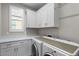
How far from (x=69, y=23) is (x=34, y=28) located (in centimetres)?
62

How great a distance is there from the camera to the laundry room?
1.41 m

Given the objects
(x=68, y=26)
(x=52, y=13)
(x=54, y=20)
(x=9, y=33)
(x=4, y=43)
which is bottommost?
(x=4, y=43)

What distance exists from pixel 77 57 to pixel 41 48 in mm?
518

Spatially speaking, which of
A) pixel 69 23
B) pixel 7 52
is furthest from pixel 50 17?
pixel 7 52

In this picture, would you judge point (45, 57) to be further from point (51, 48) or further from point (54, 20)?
point (54, 20)

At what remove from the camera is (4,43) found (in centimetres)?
171

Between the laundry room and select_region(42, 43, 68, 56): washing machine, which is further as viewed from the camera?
the laundry room

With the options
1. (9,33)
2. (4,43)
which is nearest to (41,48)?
(9,33)

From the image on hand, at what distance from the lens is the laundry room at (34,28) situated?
55.3 inches

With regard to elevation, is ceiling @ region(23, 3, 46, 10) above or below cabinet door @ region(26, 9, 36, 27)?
above

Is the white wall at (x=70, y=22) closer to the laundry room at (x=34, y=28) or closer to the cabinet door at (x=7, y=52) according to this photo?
the laundry room at (x=34, y=28)

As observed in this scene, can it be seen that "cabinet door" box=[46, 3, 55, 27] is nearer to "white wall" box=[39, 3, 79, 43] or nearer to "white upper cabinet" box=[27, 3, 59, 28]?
"white upper cabinet" box=[27, 3, 59, 28]

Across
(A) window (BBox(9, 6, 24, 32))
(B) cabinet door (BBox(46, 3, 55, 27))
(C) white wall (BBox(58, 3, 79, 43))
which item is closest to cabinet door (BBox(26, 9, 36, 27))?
(A) window (BBox(9, 6, 24, 32))

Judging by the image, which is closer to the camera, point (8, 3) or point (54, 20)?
point (8, 3)
